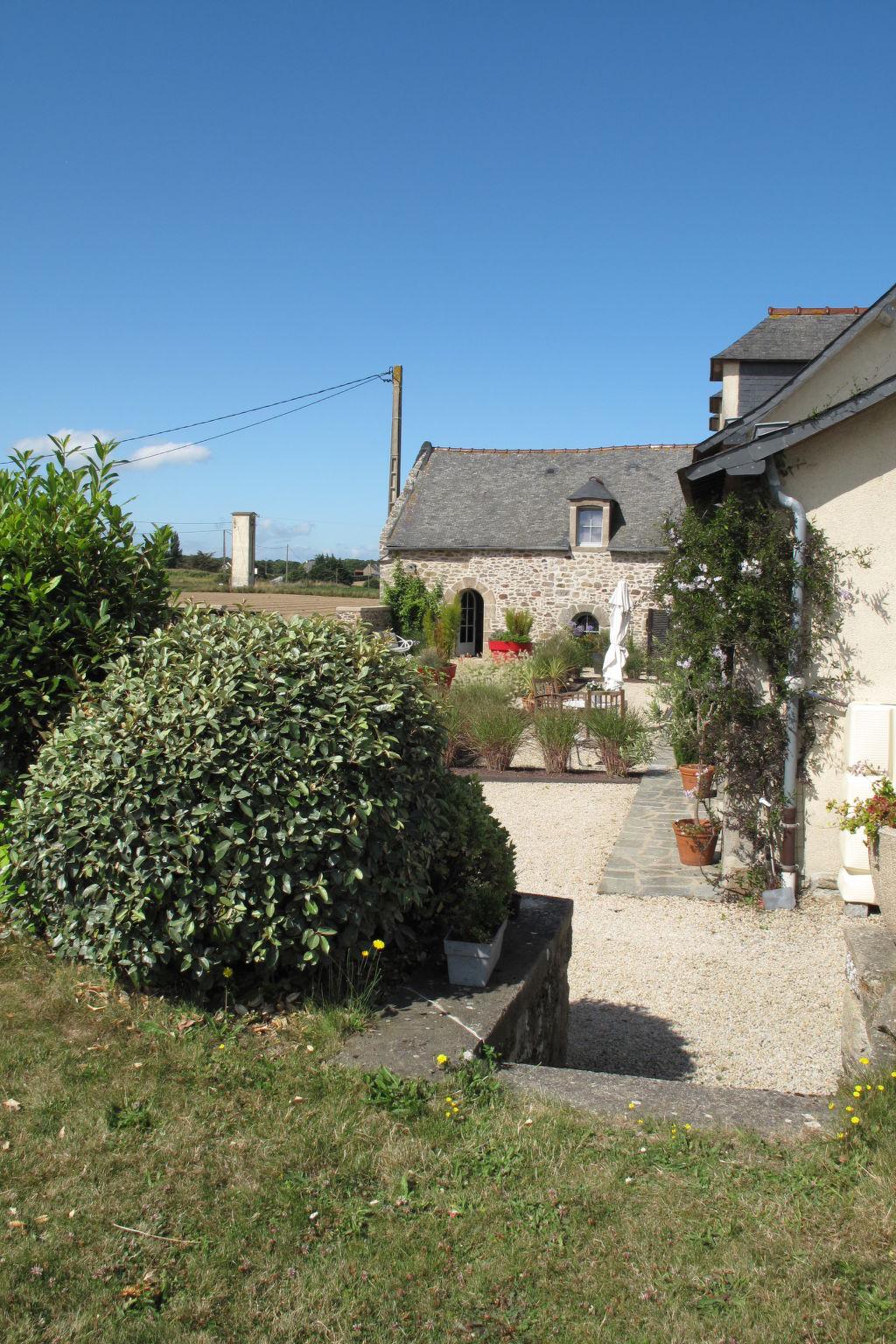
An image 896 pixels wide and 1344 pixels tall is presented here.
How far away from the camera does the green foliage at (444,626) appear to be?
82.9 feet

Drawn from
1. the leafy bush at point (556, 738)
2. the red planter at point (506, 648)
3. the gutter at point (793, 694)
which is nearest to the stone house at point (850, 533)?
the gutter at point (793, 694)

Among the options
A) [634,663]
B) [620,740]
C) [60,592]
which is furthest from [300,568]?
[60,592]

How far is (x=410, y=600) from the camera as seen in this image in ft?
87.1

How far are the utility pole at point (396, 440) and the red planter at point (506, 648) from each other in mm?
5686

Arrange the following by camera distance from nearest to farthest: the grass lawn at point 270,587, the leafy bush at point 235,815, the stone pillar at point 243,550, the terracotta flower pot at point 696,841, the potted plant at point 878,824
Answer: the leafy bush at point 235,815 < the potted plant at point 878,824 < the terracotta flower pot at point 696,841 < the grass lawn at point 270,587 < the stone pillar at point 243,550

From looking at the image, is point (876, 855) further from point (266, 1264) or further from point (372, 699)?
point (266, 1264)

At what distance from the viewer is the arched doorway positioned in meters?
27.4

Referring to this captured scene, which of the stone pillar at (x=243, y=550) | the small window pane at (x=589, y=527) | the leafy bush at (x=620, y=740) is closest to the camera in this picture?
the leafy bush at (x=620, y=740)

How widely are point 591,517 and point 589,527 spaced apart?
26cm

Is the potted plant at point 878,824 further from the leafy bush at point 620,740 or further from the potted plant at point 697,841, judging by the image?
the leafy bush at point 620,740

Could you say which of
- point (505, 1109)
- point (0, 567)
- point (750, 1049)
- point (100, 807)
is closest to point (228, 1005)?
point (100, 807)

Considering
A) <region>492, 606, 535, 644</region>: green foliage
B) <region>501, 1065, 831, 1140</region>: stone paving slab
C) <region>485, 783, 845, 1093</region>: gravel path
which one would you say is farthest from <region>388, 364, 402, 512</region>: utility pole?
<region>501, 1065, 831, 1140</region>: stone paving slab

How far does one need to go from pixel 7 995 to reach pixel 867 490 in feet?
19.7

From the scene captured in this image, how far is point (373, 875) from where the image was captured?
3.48 m
